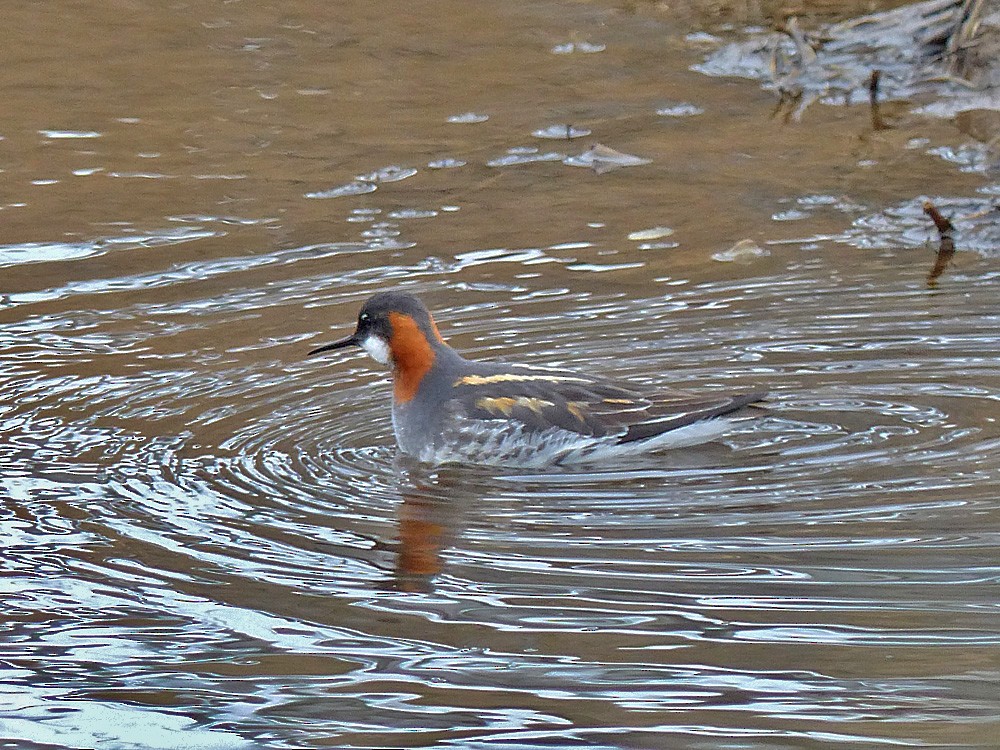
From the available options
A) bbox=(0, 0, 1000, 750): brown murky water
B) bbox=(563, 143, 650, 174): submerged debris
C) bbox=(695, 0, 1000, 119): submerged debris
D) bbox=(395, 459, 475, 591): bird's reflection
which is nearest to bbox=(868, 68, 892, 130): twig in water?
bbox=(695, 0, 1000, 119): submerged debris

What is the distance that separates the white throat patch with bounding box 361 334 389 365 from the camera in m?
9.23

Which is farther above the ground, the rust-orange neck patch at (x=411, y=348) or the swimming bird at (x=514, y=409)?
the rust-orange neck patch at (x=411, y=348)

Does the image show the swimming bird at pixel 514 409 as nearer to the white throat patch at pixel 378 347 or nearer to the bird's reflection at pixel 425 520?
the white throat patch at pixel 378 347

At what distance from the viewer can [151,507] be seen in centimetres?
781

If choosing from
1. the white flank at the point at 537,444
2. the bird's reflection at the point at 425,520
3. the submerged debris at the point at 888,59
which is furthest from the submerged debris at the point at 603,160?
the bird's reflection at the point at 425,520

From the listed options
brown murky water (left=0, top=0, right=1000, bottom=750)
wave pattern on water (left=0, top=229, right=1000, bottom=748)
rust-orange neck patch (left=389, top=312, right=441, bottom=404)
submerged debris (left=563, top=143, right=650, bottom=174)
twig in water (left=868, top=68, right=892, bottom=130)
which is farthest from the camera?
twig in water (left=868, top=68, right=892, bottom=130)

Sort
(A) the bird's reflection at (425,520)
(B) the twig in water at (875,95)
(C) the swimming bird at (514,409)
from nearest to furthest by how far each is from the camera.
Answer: (A) the bird's reflection at (425,520) → (C) the swimming bird at (514,409) → (B) the twig in water at (875,95)

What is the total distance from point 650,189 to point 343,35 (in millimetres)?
5704

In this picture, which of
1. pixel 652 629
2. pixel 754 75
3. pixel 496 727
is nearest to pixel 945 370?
pixel 652 629

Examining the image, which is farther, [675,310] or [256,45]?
[256,45]

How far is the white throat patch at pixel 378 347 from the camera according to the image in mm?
9234

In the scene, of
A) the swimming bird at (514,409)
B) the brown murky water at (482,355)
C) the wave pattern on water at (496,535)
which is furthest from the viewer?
the swimming bird at (514,409)

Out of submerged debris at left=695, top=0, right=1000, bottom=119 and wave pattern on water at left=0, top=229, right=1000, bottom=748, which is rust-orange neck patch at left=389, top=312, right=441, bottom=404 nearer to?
wave pattern on water at left=0, top=229, right=1000, bottom=748

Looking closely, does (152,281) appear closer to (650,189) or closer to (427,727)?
(650,189)
